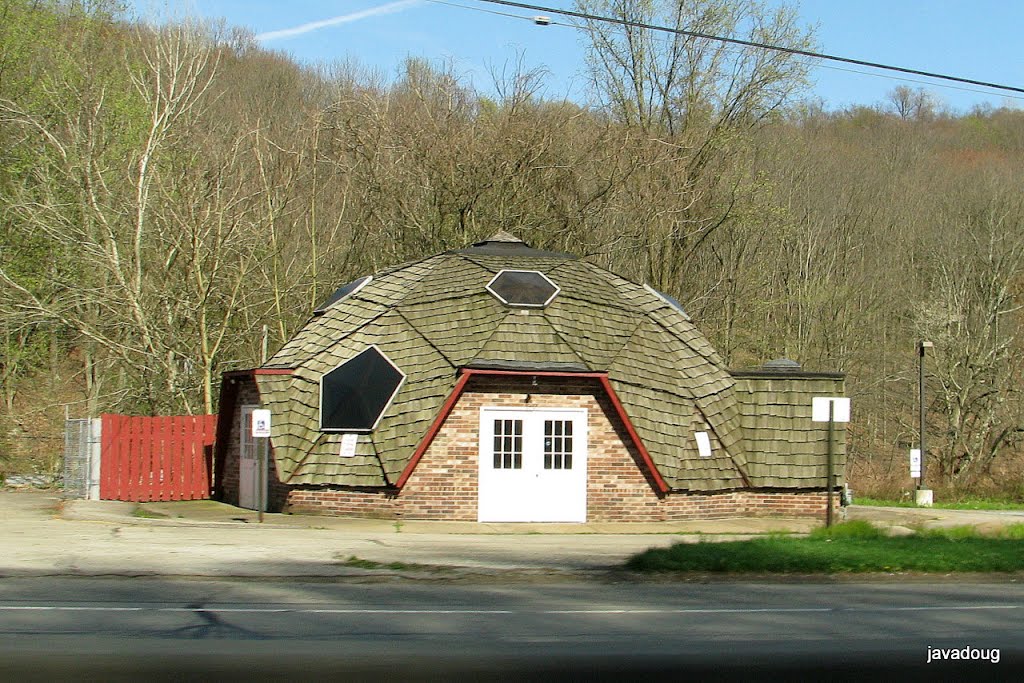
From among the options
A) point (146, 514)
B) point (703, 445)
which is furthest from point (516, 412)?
point (146, 514)

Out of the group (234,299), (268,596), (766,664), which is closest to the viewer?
(766,664)

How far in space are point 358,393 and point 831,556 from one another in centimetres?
1046

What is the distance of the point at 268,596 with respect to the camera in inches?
449

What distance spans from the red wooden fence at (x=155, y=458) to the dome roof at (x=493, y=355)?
8.98 ft

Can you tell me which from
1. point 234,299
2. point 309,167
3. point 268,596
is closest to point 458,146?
point 309,167

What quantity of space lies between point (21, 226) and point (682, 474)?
19.2m

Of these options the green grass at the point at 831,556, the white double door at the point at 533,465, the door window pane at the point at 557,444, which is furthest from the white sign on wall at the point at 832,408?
the door window pane at the point at 557,444

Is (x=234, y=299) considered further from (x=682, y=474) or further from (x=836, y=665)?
(x=836, y=665)

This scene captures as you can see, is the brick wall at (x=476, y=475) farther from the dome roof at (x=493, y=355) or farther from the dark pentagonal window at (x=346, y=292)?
the dark pentagonal window at (x=346, y=292)

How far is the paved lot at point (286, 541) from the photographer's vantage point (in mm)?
13672

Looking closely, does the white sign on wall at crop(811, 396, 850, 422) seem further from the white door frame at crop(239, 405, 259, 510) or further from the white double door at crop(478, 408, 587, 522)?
the white door frame at crop(239, 405, 259, 510)

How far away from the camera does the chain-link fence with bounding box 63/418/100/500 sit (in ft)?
78.4

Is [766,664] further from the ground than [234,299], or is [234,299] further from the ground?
[234,299]

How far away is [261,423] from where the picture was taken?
19.7m
